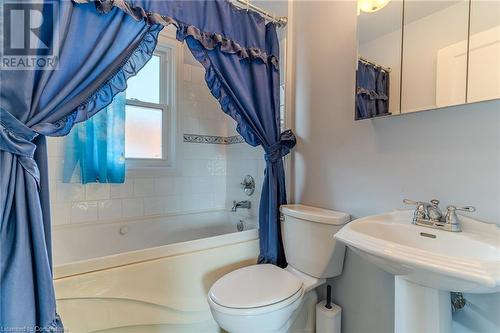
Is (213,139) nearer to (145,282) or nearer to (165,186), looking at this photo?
(165,186)

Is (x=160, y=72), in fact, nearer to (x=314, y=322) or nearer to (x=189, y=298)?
(x=189, y=298)

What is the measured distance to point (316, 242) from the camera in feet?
4.38

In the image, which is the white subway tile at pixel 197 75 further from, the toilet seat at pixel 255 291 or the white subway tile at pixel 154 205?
the toilet seat at pixel 255 291

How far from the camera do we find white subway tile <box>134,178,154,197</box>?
2.15 meters

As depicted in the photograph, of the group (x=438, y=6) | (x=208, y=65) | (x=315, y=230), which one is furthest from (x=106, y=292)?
(x=438, y=6)

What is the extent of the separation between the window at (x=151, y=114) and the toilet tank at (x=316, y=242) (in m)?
1.44

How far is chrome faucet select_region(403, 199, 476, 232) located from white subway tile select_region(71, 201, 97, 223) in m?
2.13

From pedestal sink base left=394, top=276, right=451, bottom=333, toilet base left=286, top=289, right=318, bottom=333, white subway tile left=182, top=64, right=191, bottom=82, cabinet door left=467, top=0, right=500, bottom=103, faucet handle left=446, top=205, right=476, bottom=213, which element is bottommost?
toilet base left=286, top=289, right=318, bottom=333

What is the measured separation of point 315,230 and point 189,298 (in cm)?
78

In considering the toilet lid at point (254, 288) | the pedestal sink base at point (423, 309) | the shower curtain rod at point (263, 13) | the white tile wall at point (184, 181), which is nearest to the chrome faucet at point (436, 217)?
the pedestal sink base at point (423, 309)

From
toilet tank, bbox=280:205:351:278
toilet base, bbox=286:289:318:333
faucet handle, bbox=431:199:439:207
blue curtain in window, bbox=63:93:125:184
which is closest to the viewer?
faucet handle, bbox=431:199:439:207

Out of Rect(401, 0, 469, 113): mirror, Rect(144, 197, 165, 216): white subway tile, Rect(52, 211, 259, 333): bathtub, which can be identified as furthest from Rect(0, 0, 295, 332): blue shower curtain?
Rect(144, 197, 165, 216): white subway tile

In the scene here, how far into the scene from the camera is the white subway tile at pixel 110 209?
6.56 feet

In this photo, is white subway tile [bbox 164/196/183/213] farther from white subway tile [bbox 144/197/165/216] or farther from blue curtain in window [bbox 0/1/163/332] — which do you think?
blue curtain in window [bbox 0/1/163/332]
